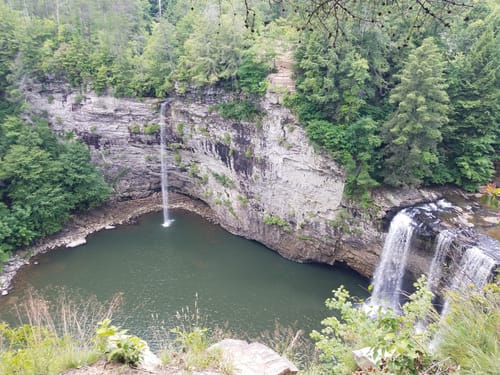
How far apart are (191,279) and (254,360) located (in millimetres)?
11725

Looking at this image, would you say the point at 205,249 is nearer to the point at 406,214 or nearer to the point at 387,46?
the point at 406,214

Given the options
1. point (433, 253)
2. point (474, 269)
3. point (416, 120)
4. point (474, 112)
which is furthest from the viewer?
point (474, 112)

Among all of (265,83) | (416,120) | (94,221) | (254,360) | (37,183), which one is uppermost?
(265,83)

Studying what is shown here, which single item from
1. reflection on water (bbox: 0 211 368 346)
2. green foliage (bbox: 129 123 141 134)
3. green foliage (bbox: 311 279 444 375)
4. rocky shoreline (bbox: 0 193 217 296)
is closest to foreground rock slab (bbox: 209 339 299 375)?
green foliage (bbox: 311 279 444 375)

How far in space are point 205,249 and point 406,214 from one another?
9.56 metres

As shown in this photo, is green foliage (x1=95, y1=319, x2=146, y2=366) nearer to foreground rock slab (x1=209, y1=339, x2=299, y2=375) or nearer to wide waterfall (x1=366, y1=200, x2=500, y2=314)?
foreground rock slab (x1=209, y1=339, x2=299, y2=375)

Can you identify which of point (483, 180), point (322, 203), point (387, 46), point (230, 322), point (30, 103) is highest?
point (387, 46)

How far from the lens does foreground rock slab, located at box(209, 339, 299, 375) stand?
4.78 metres

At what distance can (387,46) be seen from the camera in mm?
16047

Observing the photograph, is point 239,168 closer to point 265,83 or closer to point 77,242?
point 265,83

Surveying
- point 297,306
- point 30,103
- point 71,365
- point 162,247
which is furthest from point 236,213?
point 71,365

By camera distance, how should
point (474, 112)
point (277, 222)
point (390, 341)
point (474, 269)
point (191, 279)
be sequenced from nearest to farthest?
point (390, 341) → point (474, 269) → point (474, 112) → point (191, 279) → point (277, 222)

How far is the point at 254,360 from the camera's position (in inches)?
202

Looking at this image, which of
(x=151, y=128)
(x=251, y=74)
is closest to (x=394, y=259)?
(x=251, y=74)
